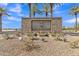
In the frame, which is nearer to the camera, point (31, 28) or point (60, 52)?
point (60, 52)

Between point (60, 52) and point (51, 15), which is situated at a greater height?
point (51, 15)

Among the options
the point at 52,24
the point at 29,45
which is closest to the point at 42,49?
the point at 29,45

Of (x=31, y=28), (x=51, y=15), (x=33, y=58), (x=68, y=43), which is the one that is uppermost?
(x=51, y=15)

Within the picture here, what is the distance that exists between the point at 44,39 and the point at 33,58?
533 millimetres

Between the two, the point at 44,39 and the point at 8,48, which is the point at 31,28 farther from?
the point at 8,48

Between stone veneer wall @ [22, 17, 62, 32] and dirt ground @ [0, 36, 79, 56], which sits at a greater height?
stone veneer wall @ [22, 17, 62, 32]

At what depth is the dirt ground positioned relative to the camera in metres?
4.45

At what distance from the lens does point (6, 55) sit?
4438mm

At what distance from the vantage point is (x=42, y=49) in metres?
4.55

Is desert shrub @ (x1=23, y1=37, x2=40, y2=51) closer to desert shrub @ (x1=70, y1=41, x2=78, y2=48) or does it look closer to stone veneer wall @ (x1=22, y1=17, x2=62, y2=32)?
stone veneer wall @ (x1=22, y1=17, x2=62, y2=32)

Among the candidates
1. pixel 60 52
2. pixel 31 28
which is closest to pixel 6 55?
pixel 31 28

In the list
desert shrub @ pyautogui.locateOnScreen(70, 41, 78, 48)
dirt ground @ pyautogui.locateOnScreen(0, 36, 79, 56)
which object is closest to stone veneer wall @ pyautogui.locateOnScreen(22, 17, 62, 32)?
dirt ground @ pyautogui.locateOnScreen(0, 36, 79, 56)

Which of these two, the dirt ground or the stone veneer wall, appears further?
the stone veneer wall

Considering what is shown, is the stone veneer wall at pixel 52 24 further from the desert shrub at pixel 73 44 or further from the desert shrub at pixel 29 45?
the desert shrub at pixel 73 44
